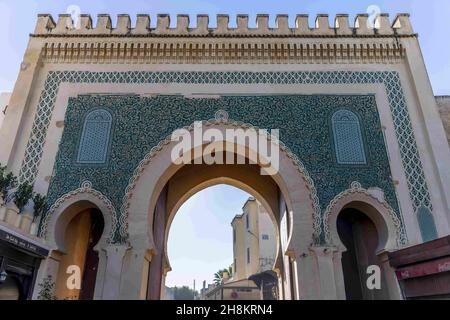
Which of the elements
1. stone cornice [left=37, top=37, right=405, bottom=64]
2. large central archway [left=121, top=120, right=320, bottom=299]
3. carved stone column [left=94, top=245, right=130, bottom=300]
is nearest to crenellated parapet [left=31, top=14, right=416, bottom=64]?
stone cornice [left=37, top=37, right=405, bottom=64]

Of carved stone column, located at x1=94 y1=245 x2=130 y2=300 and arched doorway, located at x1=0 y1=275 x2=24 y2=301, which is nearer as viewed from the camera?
arched doorway, located at x1=0 y1=275 x2=24 y2=301

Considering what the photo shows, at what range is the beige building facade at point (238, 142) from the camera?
15.6 ft

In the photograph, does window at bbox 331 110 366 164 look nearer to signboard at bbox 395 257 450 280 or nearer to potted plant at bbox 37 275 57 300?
signboard at bbox 395 257 450 280

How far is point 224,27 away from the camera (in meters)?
6.08

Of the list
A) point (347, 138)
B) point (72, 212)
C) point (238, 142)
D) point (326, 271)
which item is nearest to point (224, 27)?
point (238, 142)

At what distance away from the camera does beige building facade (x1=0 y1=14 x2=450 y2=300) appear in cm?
476

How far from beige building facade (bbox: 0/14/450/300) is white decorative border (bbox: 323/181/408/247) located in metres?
0.02

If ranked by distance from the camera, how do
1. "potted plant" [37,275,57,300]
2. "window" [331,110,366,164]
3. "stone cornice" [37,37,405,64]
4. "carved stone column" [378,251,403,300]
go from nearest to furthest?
"potted plant" [37,275,57,300]
"carved stone column" [378,251,403,300]
"window" [331,110,366,164]
"stone cornice" [37,37,405,64]

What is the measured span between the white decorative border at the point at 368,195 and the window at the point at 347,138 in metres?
0.42

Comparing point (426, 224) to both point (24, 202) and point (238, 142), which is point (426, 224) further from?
point (24, 202)

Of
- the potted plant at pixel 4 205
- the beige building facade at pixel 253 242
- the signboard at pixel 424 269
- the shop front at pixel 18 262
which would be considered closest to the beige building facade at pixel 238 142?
the shop front at pixel 18 262

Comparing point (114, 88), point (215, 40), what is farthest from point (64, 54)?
point (215, 40)

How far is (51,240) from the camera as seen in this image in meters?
4.71

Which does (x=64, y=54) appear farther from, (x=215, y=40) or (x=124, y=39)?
(x=215, y=40)
